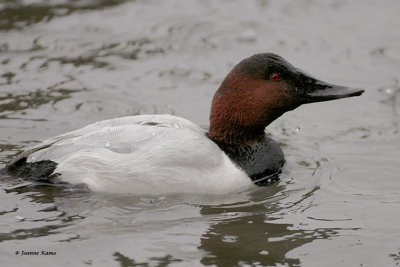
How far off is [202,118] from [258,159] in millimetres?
1806

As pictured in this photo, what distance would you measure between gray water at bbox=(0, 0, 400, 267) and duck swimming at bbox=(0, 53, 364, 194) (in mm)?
151

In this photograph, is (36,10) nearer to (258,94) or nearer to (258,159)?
(258,94)

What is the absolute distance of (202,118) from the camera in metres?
8.54

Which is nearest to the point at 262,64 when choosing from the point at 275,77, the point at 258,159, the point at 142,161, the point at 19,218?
the point at 275,77

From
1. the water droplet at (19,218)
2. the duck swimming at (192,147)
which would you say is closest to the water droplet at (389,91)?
the duck swimming at (192,147)

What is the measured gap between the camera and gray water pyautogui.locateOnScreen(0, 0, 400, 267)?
5.63 m

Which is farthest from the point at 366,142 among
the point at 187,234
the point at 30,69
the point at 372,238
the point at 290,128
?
the point at 30,69

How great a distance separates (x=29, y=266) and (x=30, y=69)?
4758mm

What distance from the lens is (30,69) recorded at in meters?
9.54

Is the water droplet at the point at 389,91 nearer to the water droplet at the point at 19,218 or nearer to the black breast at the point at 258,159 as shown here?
the black breast at the point at 258,159

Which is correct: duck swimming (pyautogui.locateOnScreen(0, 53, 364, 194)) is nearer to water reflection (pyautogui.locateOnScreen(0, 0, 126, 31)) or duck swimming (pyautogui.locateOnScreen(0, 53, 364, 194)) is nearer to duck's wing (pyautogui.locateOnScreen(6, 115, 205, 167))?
duck's wing (pyautogui.locateOnScreen(6, 115, 205, 167))

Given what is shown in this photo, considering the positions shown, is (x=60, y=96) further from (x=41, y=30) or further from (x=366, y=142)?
(x=366, y=142)

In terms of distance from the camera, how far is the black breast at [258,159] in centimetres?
676

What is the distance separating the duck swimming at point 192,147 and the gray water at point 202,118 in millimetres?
151
